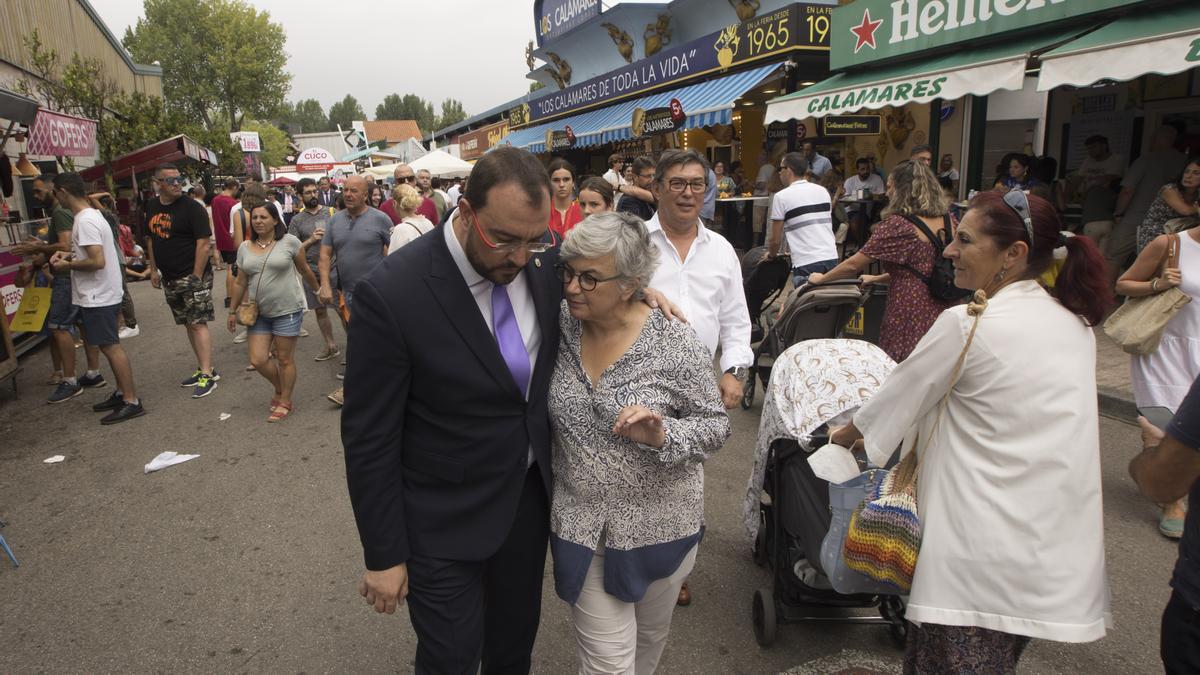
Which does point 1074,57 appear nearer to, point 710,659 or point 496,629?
point 710,659

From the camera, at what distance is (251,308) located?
5.91 meters

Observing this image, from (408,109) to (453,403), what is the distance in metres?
147

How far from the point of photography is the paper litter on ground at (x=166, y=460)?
531 centimetres

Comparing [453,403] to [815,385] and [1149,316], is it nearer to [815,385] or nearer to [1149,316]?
[815,385]

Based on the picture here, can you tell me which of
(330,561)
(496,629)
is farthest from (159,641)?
(496,629)

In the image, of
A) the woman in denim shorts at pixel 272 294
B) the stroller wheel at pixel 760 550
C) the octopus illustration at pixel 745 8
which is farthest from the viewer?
the octopus illustration at pixel 745 8

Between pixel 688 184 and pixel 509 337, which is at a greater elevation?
pixel 688 184

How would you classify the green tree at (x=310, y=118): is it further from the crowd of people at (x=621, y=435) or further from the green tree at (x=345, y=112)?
the crowd of people at (x=621, y=435)

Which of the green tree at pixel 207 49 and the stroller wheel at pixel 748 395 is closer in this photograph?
the stroller wheel at pixel 748 395

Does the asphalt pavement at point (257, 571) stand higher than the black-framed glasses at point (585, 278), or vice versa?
the black-framed glasses at point (585, 278)

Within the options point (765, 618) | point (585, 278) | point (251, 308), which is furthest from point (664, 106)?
point (585, 278)

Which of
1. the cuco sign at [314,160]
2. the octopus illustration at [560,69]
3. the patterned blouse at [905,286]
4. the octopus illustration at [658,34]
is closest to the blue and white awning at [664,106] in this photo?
the octopus illustration at [658,34]

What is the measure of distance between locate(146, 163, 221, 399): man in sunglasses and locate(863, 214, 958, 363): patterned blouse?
6.00 meters

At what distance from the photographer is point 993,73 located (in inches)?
293
